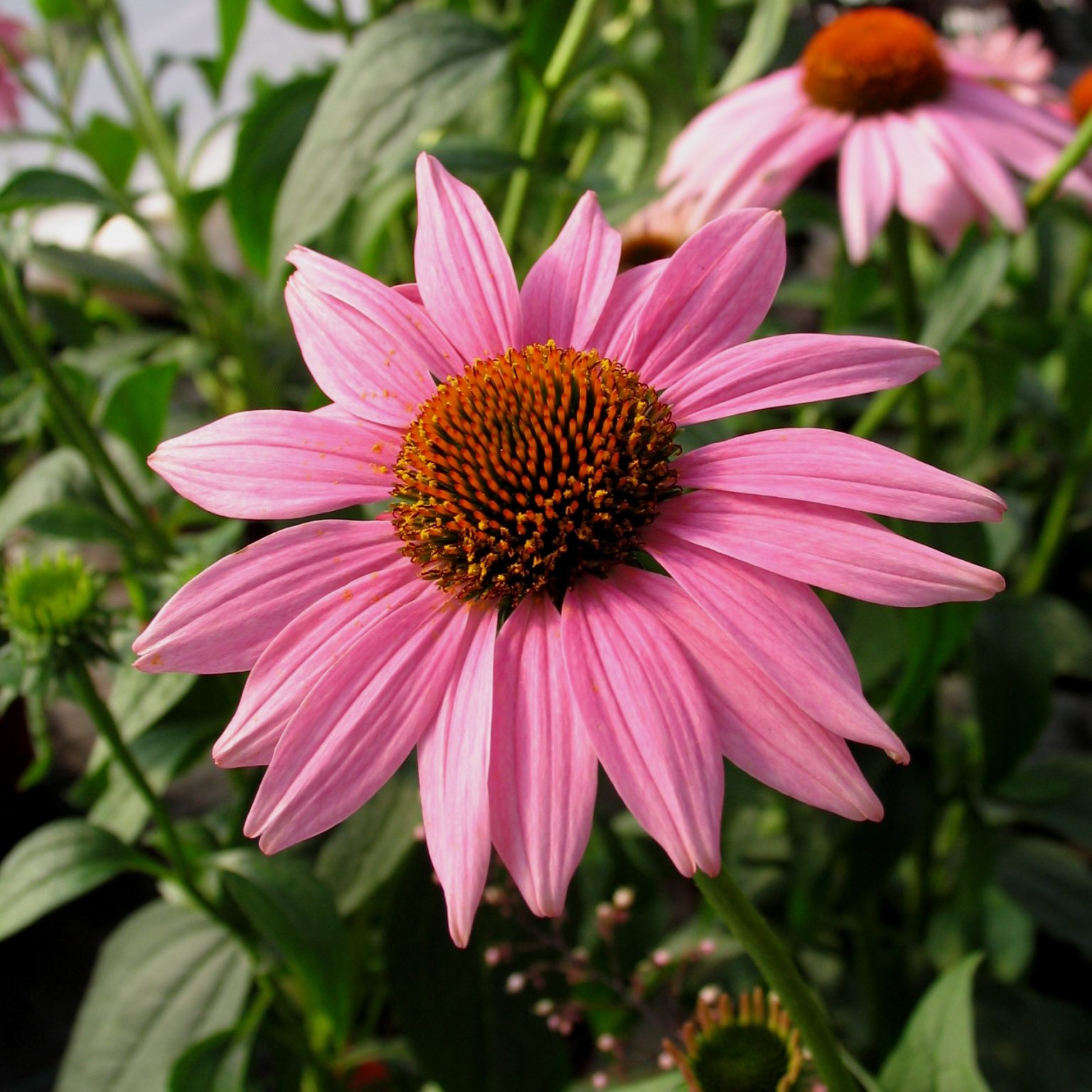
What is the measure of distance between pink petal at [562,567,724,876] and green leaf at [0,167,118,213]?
0.51m

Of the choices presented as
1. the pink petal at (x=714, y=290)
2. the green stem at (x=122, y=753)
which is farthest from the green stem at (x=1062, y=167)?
the green stem at (x=122, y=753)

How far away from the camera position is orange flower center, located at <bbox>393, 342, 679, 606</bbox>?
0.45 meters

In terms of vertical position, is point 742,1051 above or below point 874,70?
below

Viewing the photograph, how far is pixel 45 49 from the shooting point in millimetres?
1012

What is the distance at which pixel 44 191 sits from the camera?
0.71 metres

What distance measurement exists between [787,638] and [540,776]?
103mm

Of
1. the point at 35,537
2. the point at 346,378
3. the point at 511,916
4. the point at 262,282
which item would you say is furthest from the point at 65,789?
the point at 346,378

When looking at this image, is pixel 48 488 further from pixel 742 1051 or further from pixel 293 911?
pixel 742 1051

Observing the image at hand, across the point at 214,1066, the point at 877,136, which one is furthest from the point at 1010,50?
the point at 214,1066

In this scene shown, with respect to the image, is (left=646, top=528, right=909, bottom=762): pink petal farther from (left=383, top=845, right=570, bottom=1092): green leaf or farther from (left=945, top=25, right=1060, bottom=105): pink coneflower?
(left=945, top=25, right=1060, bottom=105): pink coneflower

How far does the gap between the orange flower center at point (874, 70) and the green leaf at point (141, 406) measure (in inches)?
23.8

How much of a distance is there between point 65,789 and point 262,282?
674mm

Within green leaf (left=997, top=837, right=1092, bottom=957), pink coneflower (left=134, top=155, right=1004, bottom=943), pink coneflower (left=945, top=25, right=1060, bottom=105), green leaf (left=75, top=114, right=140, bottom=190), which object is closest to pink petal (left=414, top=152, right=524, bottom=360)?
pink coneflower (left=134, top=155, right=1004, bottom=943)

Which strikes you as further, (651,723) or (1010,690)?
(1010,690)
